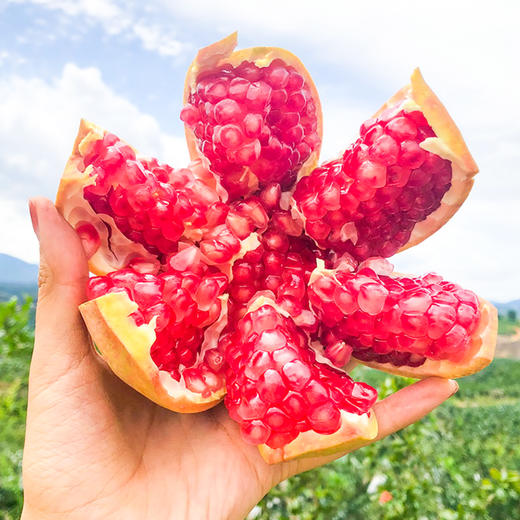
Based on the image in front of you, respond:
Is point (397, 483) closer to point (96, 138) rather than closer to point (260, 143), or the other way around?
point (260, 143)

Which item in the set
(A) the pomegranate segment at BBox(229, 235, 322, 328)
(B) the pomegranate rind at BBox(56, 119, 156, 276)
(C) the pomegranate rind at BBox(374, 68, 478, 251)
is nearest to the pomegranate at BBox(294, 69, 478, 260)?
(C) the pomegranate rind at BBox(374, 68, 478, 251)

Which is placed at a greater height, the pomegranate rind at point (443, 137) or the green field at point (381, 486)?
the pomegranate rind at point (443, 137)

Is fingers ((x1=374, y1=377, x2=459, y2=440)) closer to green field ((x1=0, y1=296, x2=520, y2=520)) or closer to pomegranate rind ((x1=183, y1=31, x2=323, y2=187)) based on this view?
pomegranate rind ((x1=183, y1=31, x2=323, y2=187))

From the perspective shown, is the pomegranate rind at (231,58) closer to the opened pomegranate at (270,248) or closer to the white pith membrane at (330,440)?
the opened pomegranate at (270,248)

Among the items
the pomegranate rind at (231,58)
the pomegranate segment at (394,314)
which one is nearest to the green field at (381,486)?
the pomegranate segment at (394,314)

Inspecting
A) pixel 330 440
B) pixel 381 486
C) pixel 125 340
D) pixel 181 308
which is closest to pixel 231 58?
pixel 181 308

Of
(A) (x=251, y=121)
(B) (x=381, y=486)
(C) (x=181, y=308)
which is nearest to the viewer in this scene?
(C) (x=181, y=308)

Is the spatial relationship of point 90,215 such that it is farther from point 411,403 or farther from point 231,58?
point 411,403
